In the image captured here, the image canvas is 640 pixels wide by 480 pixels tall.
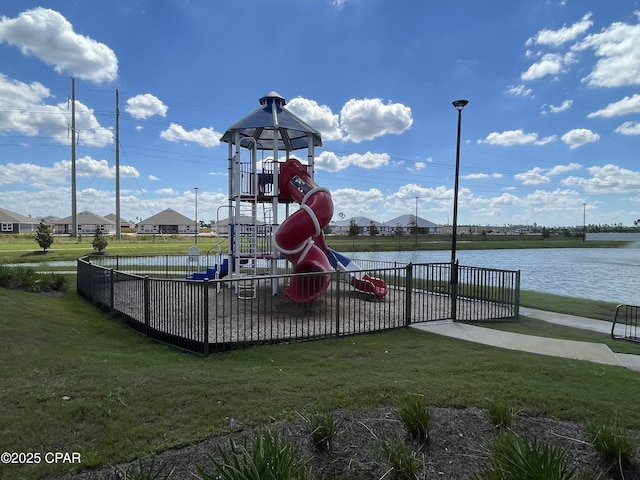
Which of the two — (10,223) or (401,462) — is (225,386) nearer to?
(401,462)

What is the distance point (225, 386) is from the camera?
493 centimetres

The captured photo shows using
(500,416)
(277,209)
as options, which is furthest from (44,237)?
(500,416)

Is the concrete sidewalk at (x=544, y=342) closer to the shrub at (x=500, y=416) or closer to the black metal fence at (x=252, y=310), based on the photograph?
the black metal fence at (x=252, y=310)

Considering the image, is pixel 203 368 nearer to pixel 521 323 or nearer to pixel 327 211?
pixel 327 211

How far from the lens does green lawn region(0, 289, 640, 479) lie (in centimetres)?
376

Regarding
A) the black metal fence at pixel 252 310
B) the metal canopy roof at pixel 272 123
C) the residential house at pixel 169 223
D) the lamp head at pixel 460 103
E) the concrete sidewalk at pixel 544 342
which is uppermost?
the lamp head at pixel 460 103

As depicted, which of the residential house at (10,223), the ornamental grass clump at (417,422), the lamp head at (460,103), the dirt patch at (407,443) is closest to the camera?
the dirt patch at (407,443)

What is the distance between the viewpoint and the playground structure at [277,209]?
1080 centimetres

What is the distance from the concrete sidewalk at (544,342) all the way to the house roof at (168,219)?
95.4m

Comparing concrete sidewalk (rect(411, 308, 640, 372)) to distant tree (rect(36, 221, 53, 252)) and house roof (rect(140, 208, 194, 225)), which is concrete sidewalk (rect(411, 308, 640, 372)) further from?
house roof (rect(140, 208, 194, 225))

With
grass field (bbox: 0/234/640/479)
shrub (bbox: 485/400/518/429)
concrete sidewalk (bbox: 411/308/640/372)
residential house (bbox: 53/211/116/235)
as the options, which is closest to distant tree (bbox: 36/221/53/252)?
grass field (bbox: 0/234/640/479)

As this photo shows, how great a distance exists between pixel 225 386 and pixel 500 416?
2.94m

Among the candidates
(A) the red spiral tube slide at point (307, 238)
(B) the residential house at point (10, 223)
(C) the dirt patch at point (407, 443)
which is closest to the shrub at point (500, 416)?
(C) the dirt patch at point (407, 443)

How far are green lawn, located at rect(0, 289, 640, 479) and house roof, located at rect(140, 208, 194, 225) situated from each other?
3732 inches
